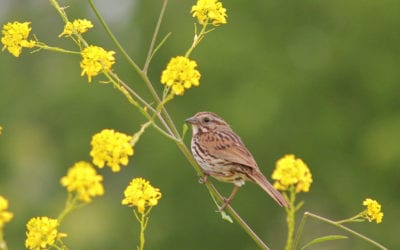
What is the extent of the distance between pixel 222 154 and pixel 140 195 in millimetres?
2219

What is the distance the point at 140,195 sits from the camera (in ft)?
18.0

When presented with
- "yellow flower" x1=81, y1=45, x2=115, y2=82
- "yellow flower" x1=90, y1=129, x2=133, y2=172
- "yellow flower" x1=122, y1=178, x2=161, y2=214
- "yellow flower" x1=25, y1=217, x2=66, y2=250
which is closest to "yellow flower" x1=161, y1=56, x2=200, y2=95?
"yellow flower" x1=81, y1=45, x2=115, y2=82

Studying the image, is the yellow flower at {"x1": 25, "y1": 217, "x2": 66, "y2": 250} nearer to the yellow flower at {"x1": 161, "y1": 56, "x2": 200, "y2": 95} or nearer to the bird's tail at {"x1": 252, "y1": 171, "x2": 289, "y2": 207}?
the yellow flower at {"x1": 161, "y1": 56, "x2": 200, "y2": 95}

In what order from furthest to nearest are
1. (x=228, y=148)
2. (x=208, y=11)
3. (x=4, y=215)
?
(x=228, y=148)
(x=208, y=11)
(x=4, y=215)

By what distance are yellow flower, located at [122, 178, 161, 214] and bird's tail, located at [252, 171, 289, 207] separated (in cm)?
95

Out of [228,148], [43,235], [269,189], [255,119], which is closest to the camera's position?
[43,235]

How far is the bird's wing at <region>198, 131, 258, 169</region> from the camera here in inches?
291

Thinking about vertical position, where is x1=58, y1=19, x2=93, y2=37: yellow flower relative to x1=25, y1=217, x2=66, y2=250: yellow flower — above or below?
above

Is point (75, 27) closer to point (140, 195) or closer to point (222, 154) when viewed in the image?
point (140, 195)

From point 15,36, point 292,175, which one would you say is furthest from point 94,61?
point 292,175

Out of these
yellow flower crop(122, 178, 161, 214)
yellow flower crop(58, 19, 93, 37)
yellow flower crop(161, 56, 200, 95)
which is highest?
yellow flower crop(58, 19, 93, 37)

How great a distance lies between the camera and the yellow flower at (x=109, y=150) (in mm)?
4745

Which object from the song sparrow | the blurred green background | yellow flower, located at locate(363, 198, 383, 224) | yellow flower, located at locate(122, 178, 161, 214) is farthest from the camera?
the blurred green background

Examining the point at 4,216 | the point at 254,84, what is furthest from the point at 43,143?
the point at 4,216
